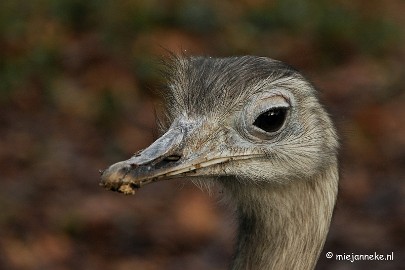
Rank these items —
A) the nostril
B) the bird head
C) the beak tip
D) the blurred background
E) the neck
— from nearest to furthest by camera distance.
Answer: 1. the beak tip
2. the nostril
3. the bird head
4. the neck
5. the blurred background

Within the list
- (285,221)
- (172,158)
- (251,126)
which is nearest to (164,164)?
(172,158)

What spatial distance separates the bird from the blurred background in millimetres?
1730

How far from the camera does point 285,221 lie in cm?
410

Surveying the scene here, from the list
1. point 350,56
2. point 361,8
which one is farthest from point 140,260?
point 361,8

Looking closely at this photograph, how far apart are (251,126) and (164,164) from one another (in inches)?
16.8

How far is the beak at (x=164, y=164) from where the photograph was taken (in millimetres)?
3590

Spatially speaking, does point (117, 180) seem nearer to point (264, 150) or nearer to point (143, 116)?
point (264, 150)

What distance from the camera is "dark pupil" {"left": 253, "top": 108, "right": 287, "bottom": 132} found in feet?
13.1

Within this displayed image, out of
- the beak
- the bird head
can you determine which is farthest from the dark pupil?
the beak

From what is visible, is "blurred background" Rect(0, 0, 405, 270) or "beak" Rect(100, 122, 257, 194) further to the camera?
"blurred background" Rect(0, 0, 405, 270)

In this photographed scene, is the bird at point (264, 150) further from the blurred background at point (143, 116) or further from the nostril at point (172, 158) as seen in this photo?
the blurred background at point (143, 116)

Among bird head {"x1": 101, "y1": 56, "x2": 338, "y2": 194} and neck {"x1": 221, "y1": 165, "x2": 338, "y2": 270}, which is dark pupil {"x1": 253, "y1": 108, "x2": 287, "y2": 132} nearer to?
bird head {"x1": 101, "y1": 56, "x2": 338, "y2": 194}

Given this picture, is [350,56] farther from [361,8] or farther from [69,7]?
[69,7]

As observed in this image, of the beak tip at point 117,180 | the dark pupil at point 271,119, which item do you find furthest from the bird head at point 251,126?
the beak tip at point 117,180
